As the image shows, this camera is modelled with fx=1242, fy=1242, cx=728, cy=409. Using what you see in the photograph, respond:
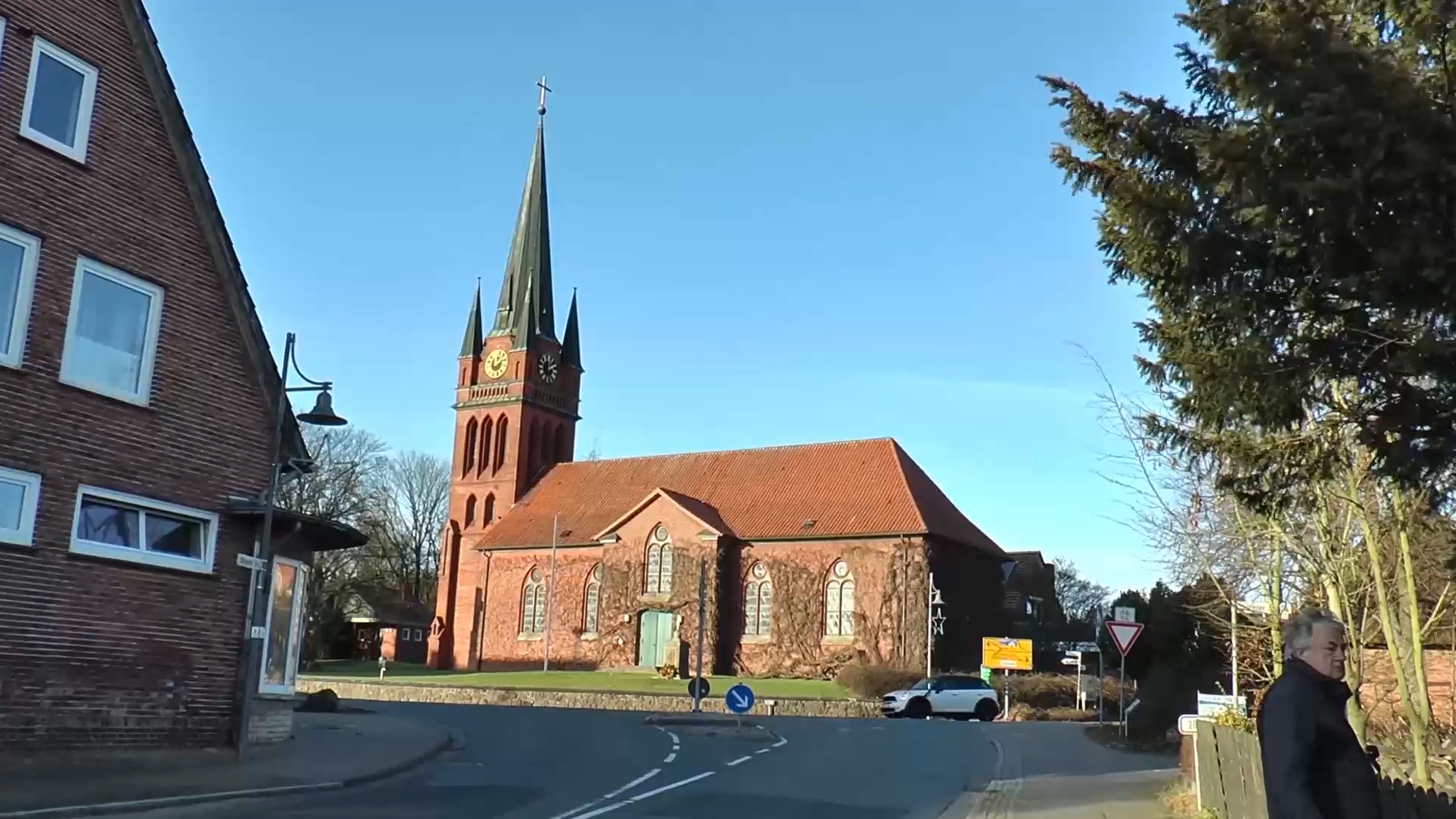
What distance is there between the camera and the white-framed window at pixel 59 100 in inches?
589

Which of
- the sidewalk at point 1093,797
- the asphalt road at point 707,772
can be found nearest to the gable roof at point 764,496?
→ the asphalt road at point 707,772

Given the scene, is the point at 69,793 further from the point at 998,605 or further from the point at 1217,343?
the point at 998,605

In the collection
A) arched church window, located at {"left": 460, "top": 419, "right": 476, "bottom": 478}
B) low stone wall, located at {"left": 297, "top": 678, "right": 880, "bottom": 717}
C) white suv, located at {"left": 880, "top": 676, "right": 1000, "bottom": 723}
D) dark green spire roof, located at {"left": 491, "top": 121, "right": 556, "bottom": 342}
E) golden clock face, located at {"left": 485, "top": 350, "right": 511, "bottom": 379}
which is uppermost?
dark green spire roof, located at {"left": 491, "top": 121, "right": 556, "bottom": 342}

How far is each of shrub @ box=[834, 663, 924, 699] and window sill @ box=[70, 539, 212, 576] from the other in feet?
94.9

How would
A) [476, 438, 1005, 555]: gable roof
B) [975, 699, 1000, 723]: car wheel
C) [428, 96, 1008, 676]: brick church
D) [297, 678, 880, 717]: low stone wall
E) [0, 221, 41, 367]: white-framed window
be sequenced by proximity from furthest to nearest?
1. [476, 438, 1005, 555]: gable roof
2. [428, 96, 1008, 676]: brick church
3. [297, 678, 880, 717]: low stone wall
4. [975, 699, 1000, 723]: car wheel
5. [0, 221, 41, 367]: white-framed window

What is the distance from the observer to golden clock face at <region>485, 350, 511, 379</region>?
70625 millimetres

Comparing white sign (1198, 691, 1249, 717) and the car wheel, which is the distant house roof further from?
white sign (1198, 691, 1249, 717)

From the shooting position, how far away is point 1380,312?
8195 millimetres

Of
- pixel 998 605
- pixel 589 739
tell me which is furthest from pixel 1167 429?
pixel 998 605

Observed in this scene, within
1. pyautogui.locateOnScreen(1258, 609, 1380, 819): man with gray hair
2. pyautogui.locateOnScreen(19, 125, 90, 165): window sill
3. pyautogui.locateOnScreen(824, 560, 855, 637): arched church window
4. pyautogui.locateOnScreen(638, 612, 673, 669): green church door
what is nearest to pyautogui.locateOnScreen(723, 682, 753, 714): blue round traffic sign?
pyautogui.locateOnScreen(19, 125, 90, 165): window sill

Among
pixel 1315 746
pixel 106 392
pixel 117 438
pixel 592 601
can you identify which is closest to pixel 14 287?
pixel 106 392

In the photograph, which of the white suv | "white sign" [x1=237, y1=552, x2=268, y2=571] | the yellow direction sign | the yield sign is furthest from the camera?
the yellow direction sign

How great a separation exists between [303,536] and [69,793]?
672 centimetres

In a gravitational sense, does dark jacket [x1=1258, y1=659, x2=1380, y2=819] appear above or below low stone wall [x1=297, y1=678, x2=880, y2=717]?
above
